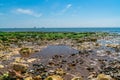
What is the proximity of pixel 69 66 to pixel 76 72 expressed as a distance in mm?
1571

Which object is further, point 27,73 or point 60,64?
point 60,64

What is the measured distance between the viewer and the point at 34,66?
1349cm

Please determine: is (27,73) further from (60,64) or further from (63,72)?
(60,64)

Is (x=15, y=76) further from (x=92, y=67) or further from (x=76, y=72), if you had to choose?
(x=92, y=67)

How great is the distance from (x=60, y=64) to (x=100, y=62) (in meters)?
2.79

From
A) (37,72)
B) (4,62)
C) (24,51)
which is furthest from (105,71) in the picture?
(24,51)

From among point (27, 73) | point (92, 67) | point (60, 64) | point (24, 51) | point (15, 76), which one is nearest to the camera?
point (15, 76)

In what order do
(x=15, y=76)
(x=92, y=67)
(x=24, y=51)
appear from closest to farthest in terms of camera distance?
(x=15, y=76) → (x=92, y=67) → (x=24, y=51)

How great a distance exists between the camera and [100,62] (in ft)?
48.9

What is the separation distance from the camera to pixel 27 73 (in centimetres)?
1152

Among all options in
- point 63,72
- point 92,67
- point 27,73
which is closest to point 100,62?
point 92,67

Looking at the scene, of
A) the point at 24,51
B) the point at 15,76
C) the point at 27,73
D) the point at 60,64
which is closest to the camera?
the point at 15,76

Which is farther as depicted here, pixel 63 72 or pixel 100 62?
pixel 100 62

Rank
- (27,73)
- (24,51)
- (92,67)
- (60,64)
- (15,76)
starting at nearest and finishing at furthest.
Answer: (15,76), (27,73), (92,67), (60,64), (24,51)
